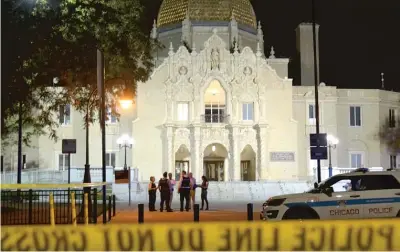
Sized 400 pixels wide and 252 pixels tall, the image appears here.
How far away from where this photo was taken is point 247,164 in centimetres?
5131

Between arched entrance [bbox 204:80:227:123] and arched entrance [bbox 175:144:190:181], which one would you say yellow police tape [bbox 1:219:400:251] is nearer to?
arched entrance [bbox 204:80:227:123]

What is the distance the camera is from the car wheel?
51.7 feet

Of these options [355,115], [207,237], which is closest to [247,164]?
[355,115]

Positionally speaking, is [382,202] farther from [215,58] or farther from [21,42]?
[215,58]

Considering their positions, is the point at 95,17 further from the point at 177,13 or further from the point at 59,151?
the point at 177,13

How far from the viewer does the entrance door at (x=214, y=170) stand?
166 feet

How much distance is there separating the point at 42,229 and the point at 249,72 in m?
39.9

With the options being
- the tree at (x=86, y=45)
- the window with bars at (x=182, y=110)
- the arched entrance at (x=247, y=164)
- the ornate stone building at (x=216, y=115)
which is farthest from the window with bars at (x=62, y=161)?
the tree at (x=86, y=45)

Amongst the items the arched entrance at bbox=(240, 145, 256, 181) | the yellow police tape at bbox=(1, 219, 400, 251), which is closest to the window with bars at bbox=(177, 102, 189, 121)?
the arched entrance at bbox=(240, 145, 256, 181)

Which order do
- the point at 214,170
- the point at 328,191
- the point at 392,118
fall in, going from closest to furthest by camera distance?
the point at 328,191 → the point at 214,170 → the point at 392,118

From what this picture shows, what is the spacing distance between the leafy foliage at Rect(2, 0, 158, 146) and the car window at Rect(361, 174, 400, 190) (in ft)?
38.2

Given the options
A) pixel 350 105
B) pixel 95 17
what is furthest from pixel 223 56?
pixel 95 17

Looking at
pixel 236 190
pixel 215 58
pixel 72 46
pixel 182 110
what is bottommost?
pixel 236 190

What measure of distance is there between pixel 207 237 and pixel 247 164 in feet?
133
